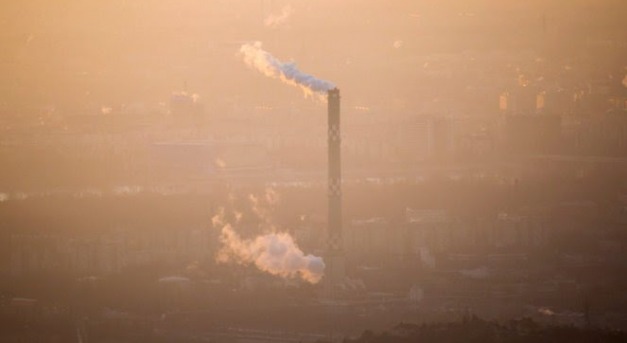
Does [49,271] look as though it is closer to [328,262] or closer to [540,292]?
[328,262]

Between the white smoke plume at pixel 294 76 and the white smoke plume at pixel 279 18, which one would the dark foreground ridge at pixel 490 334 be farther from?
the white smoke plume at pixel 279 18

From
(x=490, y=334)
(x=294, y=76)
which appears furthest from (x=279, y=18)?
(x=490, y=334)

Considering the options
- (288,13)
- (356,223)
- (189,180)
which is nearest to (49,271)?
(356,223)

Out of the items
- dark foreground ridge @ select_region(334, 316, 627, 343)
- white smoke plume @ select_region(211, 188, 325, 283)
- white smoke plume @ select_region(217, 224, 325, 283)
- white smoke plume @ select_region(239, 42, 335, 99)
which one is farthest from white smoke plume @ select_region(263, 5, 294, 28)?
dark foreground ridge @ select_region(334, 316, 627, 343)

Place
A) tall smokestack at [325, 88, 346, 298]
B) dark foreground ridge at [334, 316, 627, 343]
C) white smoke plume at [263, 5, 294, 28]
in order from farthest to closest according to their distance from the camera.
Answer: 1. white smoke plume at [263, 5, 294, 28]
2. tall smokestack at [325, 88, 346, 298]
3. dark foreground ridge at [334, 316, 627, 343]

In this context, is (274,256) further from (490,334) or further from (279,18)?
(279,18)

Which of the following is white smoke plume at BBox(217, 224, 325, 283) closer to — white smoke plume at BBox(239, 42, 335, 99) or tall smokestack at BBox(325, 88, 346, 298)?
tall smokestack at BBox(325, 88, 346, 298)
